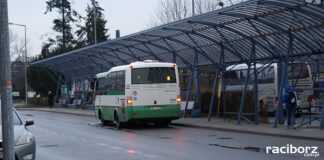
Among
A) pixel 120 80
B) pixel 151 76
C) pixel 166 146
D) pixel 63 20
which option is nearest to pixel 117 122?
pixel 120 80

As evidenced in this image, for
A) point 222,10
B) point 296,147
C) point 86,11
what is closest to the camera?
point 296,147

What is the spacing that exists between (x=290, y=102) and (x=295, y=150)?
7.11m

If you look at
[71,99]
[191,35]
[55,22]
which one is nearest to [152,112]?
[191,35]

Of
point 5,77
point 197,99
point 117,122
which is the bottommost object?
point 117,122

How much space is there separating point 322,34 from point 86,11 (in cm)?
7372

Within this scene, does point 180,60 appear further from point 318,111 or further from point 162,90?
point 318,111

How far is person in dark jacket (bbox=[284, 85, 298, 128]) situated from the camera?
21.2m

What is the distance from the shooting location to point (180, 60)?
105ft

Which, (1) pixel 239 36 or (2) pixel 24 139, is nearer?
(2) pixel 24 139

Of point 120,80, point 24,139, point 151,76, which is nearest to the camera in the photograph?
point 24,139

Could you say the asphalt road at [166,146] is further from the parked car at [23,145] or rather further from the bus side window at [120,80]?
the bus side window at [120,80]

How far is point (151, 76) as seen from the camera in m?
25.3

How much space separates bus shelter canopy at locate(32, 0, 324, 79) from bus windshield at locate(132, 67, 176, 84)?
1.91 m

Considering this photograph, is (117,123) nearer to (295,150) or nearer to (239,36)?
(239,36)
